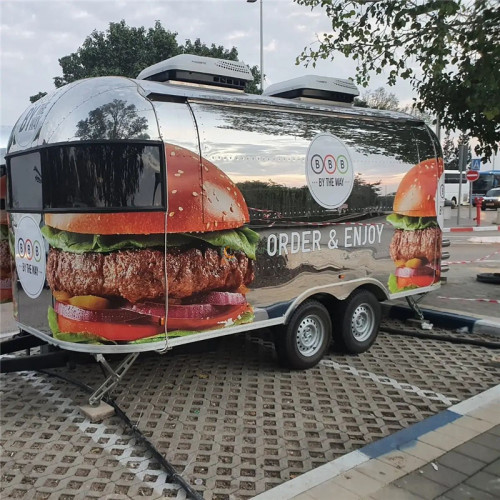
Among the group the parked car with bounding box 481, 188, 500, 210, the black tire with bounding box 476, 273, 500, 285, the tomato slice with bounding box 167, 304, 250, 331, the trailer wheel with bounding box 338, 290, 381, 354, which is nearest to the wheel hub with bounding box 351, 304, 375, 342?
the trailer wheel with bounding box 338, 290, 381, 354

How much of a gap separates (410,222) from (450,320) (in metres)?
1.81

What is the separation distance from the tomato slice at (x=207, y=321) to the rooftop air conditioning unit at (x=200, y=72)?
7.64 feet

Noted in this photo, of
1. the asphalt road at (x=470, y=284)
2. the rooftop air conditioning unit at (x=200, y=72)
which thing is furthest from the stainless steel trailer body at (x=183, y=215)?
the asphalt road at (x=470, y=284)

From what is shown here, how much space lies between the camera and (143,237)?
4281 mm

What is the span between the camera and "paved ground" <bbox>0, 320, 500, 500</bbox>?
3.69m

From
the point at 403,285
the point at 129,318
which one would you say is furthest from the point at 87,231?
the point at 403,285

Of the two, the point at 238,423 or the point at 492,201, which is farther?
the point at 492,201

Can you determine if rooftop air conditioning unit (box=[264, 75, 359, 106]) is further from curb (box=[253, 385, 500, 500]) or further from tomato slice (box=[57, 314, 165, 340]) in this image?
curb (box=[253, 385, 500, 500])

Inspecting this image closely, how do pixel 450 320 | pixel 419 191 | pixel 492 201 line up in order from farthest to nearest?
pixel 492 201
pixel 450 320
pixel 419 191

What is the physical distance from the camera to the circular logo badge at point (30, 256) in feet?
15.2

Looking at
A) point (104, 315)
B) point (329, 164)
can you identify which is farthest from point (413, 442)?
point (329, 164)

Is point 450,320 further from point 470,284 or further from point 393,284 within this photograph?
point 470,284

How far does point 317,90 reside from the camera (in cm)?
619

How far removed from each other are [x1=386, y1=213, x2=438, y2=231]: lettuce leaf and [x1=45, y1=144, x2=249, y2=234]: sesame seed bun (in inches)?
98.6
